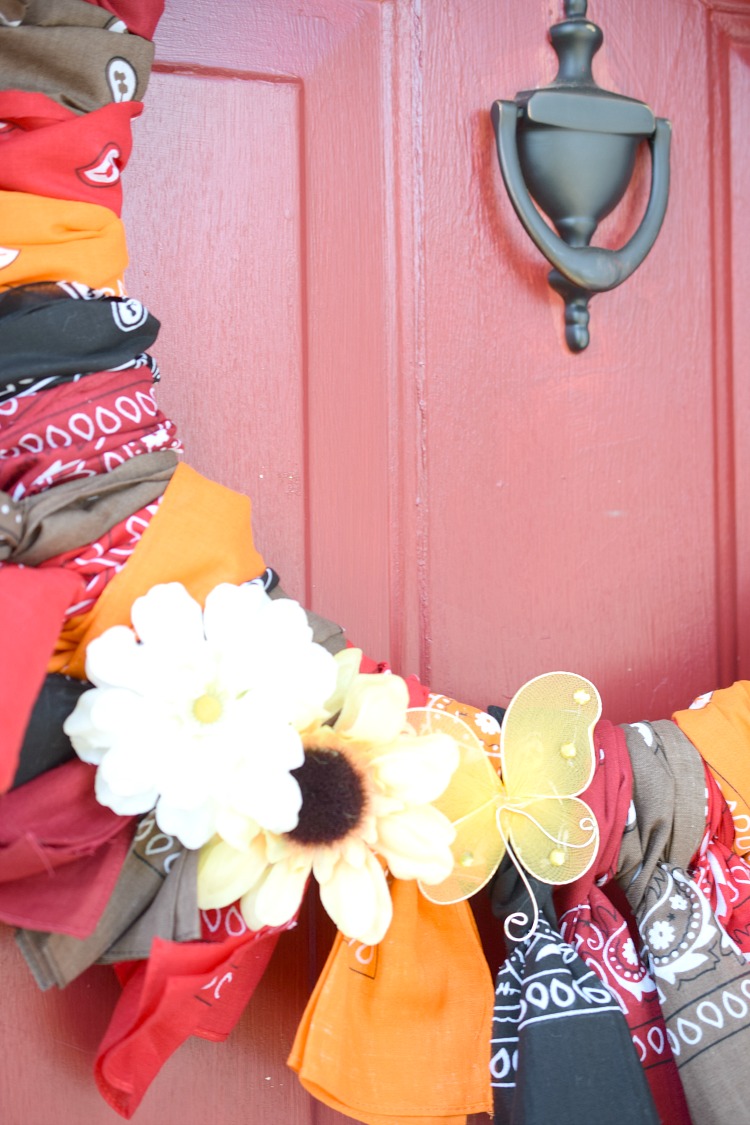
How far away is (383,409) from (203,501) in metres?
0.20

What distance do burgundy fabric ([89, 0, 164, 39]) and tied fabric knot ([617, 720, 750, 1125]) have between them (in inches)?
20.3

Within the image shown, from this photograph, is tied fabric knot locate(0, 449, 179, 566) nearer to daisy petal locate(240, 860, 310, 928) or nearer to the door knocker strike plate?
daisy petal locate(240, 860, 310, 928)

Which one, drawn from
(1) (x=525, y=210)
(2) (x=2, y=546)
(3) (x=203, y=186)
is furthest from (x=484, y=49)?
(2) (x=2, y=546)

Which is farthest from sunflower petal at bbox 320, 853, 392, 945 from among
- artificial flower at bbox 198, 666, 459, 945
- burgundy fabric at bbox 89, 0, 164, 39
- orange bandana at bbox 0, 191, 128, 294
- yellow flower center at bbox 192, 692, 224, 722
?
burgundy fabric at bbox 89, 0, 164, 39

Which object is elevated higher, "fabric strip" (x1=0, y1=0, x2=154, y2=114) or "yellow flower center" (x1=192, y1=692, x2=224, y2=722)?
"fabric strip" (x1=0, y1=0, x2=154, y2=114)

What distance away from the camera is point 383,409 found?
744 mm

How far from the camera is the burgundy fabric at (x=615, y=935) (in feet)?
1.95

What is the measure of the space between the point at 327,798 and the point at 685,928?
228mm

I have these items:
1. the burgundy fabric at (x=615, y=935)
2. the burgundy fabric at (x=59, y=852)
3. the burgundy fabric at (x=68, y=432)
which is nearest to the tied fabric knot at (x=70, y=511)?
the burgundy fabric at (x=68, y=432)

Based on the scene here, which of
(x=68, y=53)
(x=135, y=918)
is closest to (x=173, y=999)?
(x=135, y=918)

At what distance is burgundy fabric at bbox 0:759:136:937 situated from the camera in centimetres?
Answer: 49

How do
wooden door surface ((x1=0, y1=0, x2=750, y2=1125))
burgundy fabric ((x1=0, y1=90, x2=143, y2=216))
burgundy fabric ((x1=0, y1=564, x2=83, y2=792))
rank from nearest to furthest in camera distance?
1. burgundy fabric ((x1=0, y1=564, x2=83, y2=792))
2. burgundy fabric ((x1=0, y1=90, x2=143, y2=216))
3. wooden door surface ((x1=0, y1=0, x2=750, y2=1125))

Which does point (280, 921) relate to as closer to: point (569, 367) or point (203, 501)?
point (203, 501)

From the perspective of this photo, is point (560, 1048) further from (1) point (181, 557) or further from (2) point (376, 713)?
(1) point (181, 557)
